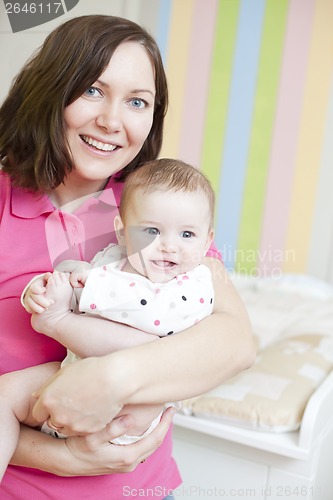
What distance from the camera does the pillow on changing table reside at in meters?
1.66

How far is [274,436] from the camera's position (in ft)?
5.39

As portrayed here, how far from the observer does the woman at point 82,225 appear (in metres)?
1.01

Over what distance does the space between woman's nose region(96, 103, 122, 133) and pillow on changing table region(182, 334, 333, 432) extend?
0.91m

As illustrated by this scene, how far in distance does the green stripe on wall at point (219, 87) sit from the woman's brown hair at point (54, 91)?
2.35m

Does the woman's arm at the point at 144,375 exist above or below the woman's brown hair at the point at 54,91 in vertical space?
below

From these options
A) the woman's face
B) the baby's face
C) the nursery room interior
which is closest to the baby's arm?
the baby's face

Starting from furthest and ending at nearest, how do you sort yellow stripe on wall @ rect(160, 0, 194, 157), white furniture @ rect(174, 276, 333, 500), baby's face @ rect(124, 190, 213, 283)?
yellow stripe on wall @ rect(160, 0, 194, 157) → white furniture @ rect(174, 276, 333, 500) → baby's face @ rect(124, 190, 213, 283)

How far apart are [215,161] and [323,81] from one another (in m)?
0.74

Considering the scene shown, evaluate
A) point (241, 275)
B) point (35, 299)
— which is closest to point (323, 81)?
point (241, 275)

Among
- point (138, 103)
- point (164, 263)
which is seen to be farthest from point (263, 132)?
point (164, 263)

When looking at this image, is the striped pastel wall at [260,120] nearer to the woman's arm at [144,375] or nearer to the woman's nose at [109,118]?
the woman's nose at [109,118]

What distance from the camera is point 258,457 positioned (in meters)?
1.67

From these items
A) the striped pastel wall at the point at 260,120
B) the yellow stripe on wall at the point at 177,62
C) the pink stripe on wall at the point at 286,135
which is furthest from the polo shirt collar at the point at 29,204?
the pink stripe on wall at the point at 286,135

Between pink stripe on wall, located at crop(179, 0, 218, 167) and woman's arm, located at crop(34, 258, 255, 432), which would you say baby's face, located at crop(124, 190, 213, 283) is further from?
pink stripe on wall, located at crop(179, 0, 218, 167)
